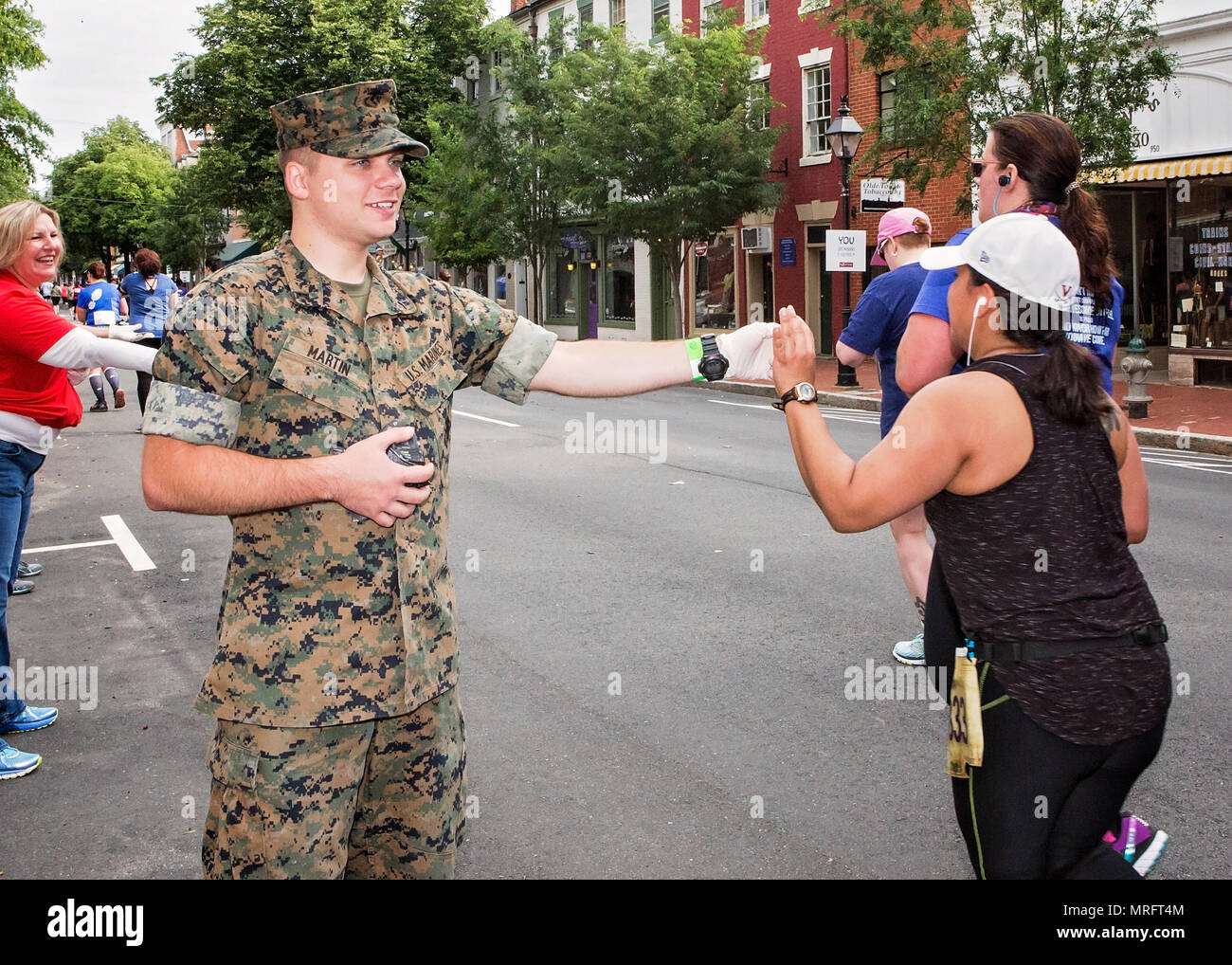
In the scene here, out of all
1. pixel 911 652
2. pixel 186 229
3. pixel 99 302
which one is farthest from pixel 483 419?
pixel 186 229

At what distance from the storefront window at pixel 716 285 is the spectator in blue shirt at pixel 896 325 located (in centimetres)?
2640

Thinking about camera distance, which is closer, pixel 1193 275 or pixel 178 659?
pixel 178 659

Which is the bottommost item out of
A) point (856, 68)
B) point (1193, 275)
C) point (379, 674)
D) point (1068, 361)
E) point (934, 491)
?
point (379, 674)

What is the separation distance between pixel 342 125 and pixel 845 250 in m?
19.3

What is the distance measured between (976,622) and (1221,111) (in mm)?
18997

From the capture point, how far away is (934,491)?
2.52 metres

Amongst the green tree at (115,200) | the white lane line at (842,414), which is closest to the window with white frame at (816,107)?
the white lane line at (842,414)

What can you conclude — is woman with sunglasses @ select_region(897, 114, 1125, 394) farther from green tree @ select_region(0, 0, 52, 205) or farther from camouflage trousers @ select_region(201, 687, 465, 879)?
green tree @ select_region(0, 0, 52, 205)

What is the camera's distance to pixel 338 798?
8.46 ft

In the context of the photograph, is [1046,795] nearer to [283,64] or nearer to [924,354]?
[924,354]

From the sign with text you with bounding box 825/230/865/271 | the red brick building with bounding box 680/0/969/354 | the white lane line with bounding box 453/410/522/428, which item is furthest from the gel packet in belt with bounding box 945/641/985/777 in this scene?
the red brick building with bounding box 680/0/969/354
